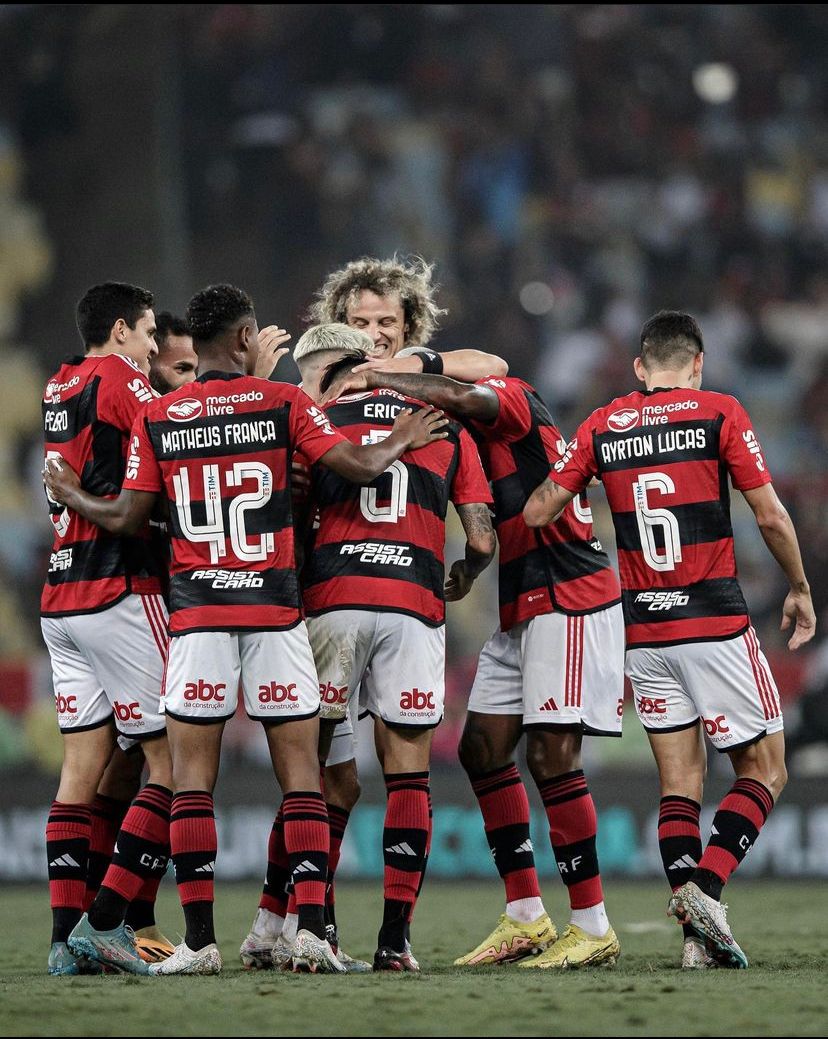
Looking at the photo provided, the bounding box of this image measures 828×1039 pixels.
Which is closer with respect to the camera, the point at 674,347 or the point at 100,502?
the point at 100,502

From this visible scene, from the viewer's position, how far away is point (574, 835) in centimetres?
524

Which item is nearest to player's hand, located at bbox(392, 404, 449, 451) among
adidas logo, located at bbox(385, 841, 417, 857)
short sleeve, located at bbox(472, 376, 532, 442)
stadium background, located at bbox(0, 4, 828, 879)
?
short sleeve, located at bbox(472, 376, 532, 442)

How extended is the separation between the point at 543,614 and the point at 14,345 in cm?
996

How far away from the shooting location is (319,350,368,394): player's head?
5336 millimetres

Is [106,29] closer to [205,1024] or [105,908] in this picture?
[105,908]

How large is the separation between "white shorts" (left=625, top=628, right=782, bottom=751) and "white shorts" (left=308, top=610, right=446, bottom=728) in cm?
81

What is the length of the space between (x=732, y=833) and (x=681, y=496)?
44.7 inches

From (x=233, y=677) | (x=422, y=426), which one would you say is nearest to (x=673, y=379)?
(x=422, y=426)

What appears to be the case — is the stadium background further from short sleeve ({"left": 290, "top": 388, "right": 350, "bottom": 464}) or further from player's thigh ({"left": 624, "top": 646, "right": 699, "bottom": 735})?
short sleeve ({"left": 290, "top": 388, "right": 350, "bottom": 464})

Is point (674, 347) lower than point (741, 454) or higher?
higher

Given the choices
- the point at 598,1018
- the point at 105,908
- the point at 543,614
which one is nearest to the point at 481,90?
the point at 543,614

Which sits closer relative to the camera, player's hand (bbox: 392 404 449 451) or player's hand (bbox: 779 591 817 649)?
player's hand (bbox: 392 404 449 451)

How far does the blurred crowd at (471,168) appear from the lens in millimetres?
13828

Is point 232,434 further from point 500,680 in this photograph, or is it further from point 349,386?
point 500,680
